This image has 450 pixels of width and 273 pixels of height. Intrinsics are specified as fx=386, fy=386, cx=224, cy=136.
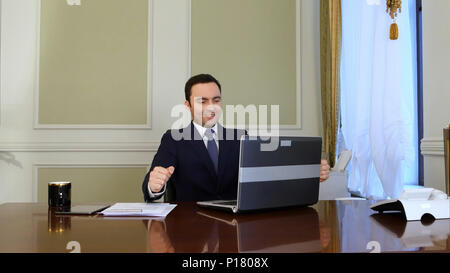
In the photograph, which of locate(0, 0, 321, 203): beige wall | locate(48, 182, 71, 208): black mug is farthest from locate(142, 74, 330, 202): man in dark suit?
locate(0, 0, 321, 203): beige wall

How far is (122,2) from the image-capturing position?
3482 mm

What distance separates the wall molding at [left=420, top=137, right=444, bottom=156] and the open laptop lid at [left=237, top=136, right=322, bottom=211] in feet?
2.83

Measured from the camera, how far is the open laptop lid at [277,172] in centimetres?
124

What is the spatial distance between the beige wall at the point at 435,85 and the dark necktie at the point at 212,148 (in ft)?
3.66

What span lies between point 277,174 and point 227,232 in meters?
0.34

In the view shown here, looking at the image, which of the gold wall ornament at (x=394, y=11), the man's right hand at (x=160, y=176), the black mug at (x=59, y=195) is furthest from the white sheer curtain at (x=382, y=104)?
the black mug at (x=59, y=195)

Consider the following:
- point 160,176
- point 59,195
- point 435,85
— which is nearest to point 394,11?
point 435,85

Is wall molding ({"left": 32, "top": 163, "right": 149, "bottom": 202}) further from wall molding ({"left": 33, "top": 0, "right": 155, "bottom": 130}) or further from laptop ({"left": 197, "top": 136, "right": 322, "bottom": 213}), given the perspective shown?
laptop ({"left": 197, "top": 136, "right": 322, "bottom": 213})

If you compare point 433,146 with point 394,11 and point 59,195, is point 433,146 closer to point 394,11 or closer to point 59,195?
point 394,11

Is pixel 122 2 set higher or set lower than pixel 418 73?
higher

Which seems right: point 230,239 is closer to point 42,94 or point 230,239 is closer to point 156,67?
point 156,67

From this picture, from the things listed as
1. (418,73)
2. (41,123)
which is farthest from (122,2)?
(418,73)

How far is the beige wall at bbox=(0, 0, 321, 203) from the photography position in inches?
135
